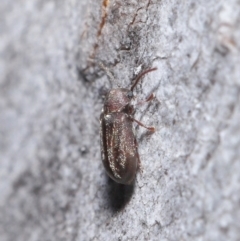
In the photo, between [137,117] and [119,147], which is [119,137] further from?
[137,117]

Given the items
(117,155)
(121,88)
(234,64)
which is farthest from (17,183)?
(234,64)

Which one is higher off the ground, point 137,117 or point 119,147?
point 137,117

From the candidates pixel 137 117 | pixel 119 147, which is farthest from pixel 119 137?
pixel 137 117

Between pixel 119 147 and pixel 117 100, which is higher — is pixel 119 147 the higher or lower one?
the lower one

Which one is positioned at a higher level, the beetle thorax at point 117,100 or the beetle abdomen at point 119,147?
the beetle thorax at point 117,100
